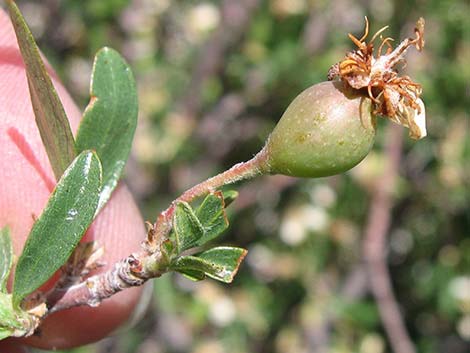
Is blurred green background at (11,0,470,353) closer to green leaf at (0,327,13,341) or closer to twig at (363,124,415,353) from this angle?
twig at (363,124,415,353)

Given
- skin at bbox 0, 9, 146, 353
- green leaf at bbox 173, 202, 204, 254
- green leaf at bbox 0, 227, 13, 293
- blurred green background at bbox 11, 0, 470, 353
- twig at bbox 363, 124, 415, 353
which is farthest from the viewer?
blurred green background at bbox 11, 0, 470, 353

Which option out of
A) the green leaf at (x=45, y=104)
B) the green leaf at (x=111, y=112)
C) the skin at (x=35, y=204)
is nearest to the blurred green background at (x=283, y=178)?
the skin at (x=35, y=204)

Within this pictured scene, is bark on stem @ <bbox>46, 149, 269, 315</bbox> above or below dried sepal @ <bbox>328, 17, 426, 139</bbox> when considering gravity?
below

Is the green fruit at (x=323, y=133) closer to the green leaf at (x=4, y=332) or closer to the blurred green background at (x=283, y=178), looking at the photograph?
the green leaf at (x=4, y=332)

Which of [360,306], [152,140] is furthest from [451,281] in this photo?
[152,140]

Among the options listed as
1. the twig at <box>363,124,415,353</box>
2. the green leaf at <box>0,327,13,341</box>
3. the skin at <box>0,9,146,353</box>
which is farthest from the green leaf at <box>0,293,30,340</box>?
the twig at <box>363,124,415,353</box>

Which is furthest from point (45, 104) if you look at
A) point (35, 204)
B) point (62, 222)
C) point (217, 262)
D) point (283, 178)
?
point (283, 178)
